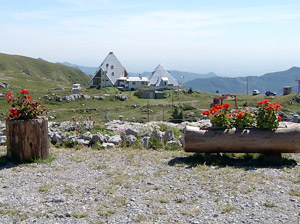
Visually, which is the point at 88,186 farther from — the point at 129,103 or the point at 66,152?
the point at 129,103

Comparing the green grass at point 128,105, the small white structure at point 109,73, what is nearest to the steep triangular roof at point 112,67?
the small white structure at point 109,73

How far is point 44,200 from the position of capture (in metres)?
7.59

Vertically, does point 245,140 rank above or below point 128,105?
above

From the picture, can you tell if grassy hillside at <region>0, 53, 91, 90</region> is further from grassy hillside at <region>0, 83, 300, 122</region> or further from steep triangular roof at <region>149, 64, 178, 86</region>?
grassy hillside at <region>0, 83, 300, 122</region>

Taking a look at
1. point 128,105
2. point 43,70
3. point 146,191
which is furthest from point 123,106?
point 43,70

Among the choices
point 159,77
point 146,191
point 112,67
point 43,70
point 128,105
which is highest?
point 43,70

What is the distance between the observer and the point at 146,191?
8.16 m

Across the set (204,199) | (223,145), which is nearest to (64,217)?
(204,199)

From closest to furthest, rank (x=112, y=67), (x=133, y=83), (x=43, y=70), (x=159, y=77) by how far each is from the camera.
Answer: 1. (x=133, y=83)
2. (x=159, y=77)
3. (x=112, y=67)
4. (x=43, y=70)

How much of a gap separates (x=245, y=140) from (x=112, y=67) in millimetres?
77830

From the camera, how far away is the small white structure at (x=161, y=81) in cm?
8269

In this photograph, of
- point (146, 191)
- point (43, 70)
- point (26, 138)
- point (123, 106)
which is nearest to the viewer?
point (146, 191)

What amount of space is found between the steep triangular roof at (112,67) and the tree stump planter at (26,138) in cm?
7349

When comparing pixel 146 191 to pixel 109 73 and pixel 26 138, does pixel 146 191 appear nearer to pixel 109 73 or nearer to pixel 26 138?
pixel 26 138
